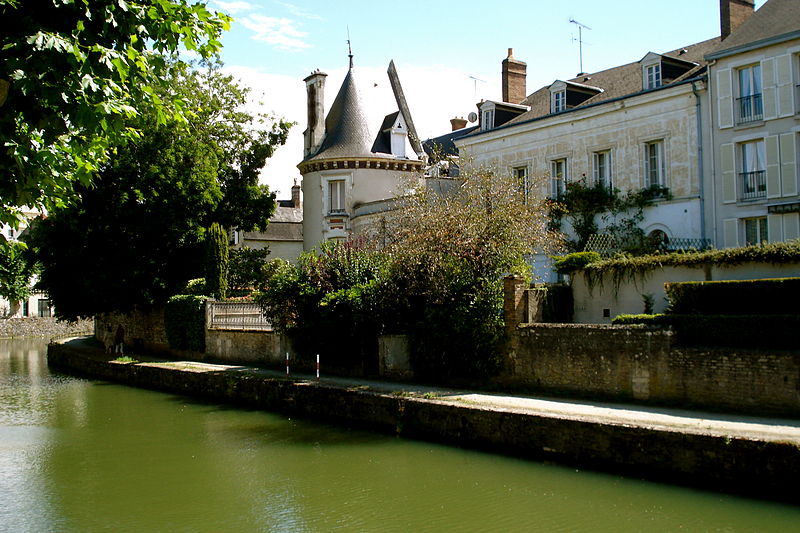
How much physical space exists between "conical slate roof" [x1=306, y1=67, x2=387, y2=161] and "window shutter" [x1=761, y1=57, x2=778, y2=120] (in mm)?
19212

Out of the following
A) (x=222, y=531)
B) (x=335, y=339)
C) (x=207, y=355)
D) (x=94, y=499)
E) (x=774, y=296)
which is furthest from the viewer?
(x=207, y=355)

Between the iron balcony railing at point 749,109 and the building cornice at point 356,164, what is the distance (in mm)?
18293

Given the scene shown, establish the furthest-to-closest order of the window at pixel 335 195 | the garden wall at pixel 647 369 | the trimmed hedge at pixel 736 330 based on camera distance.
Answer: the window at pixel 335 195 → the trimmed hedge at pixel 736 330 → the garden wall at pixel 647 369

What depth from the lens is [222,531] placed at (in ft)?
33.9

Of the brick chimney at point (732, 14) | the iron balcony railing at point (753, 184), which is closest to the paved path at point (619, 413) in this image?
the iron balcony railing at point (753, 184)

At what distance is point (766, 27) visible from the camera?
78.6 feet

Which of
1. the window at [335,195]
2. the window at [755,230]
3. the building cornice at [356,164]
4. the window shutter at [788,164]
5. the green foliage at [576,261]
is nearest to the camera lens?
the green foliage at [576,261]

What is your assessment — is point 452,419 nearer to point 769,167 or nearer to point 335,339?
point 335,339

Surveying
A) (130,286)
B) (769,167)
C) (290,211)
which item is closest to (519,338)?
(769,167)

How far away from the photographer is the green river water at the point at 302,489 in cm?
1048

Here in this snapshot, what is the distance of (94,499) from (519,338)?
372 inches

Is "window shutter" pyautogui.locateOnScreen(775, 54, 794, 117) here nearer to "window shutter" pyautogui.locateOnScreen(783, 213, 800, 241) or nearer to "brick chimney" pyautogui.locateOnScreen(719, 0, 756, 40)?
"window shutter" pyautogui.locateOnScreen(783, 213, 800, 241)

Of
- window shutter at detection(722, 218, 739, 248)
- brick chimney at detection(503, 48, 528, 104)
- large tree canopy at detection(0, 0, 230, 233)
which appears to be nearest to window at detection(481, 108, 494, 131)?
brick chimney at detection(503, 48, 528, 104)

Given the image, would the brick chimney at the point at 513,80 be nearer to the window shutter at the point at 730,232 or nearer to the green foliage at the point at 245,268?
the window shutter at the point at 730,232
